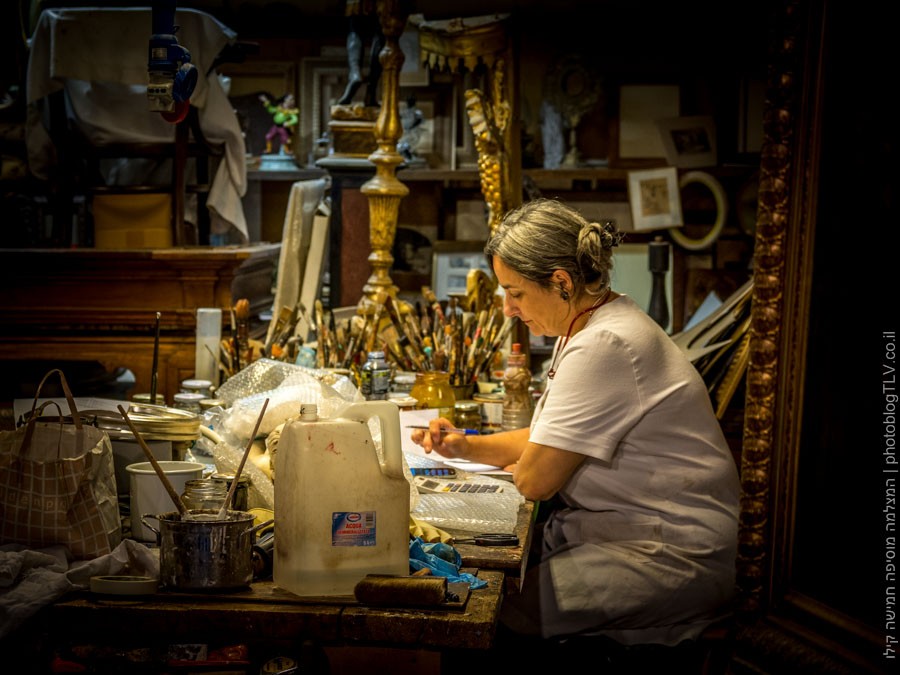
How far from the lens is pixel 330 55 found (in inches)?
319

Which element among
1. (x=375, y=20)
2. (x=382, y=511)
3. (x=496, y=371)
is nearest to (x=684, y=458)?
(x=382, y=511)

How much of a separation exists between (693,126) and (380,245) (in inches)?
154

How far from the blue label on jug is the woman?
0.69 meters

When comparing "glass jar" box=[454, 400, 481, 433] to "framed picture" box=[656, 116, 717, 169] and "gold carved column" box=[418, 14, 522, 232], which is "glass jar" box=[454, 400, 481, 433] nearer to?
"gold carved column" box=[418, 14, 522, 232]

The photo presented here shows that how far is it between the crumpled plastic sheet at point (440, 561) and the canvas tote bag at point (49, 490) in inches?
22.7

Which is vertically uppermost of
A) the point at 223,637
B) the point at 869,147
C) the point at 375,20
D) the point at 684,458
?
the point at 375,20

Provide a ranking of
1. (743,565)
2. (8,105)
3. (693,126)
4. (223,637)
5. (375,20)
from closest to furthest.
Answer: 1. (743,565)
2. (223,637)
3. (375,20)
4. (8,105)
5. (693,126)

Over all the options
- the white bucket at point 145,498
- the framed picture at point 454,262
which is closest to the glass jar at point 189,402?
the white bucket at point 145,498

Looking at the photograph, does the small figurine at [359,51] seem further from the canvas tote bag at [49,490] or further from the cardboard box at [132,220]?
the canvas tote bag at [49,490]

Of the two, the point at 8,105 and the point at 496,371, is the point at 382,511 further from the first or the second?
the point at 8,105

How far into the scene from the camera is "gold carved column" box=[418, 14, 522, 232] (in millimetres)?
4535

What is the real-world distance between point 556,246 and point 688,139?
5607 mm

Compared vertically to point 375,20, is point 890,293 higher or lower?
lower

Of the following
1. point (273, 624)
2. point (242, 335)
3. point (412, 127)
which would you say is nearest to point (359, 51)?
point (412, 127)
